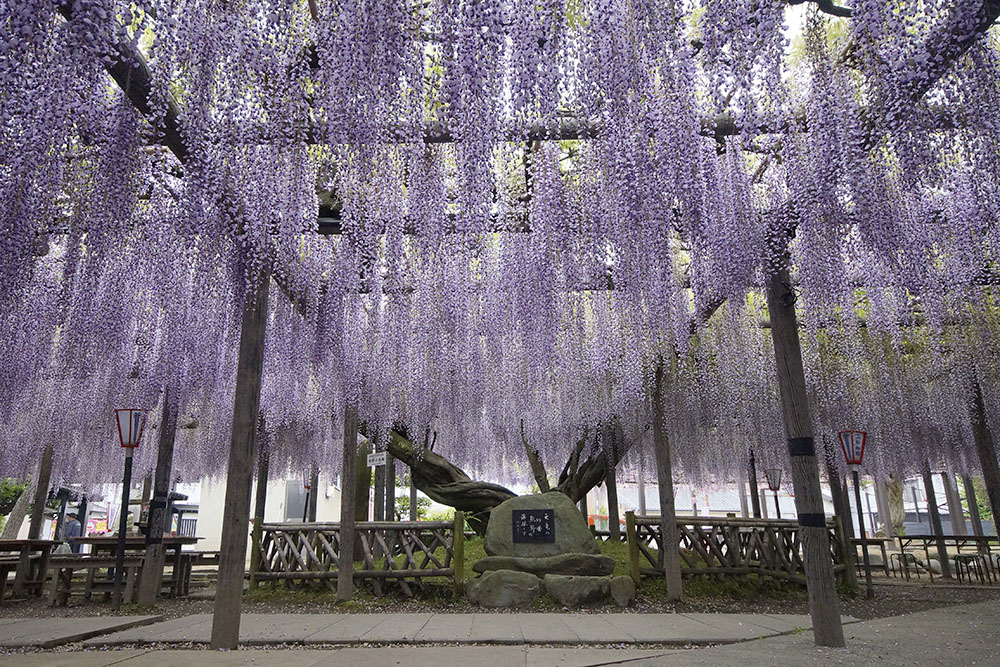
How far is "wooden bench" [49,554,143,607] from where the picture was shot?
24.4ft

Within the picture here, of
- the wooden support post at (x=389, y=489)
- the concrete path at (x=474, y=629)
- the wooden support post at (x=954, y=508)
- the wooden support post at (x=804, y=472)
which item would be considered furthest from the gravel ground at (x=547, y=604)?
the wooden support post at (x=954, y=508)

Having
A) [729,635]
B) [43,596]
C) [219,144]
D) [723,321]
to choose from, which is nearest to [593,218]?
[219,144]

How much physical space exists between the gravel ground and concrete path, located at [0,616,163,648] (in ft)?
2.49

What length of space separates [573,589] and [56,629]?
4849 mm

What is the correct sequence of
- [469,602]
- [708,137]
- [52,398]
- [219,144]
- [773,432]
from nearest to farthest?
[219,144]
[708,137]
[469,602]
[52,398]
[773,432]

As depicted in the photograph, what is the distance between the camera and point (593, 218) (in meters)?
5.38

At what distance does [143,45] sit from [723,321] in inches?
292

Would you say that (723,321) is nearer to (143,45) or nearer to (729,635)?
(729,635)

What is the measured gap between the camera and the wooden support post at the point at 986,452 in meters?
9.60

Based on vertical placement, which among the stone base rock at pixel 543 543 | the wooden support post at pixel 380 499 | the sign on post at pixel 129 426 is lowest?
the stone base rock at pixel 543 543

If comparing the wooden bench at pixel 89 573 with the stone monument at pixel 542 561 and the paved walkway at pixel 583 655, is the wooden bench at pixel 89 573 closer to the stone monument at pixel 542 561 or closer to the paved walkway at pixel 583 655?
the paved walkway at pixel 583 655

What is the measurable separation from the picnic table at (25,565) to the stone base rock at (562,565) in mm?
6263

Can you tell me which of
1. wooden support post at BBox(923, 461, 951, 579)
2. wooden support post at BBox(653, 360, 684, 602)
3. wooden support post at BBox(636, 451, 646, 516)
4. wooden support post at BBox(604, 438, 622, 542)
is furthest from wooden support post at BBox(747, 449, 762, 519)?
wooden support post at BBox(653, 360, 684, 602)

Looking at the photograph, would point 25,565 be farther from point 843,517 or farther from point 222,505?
point 222,505
